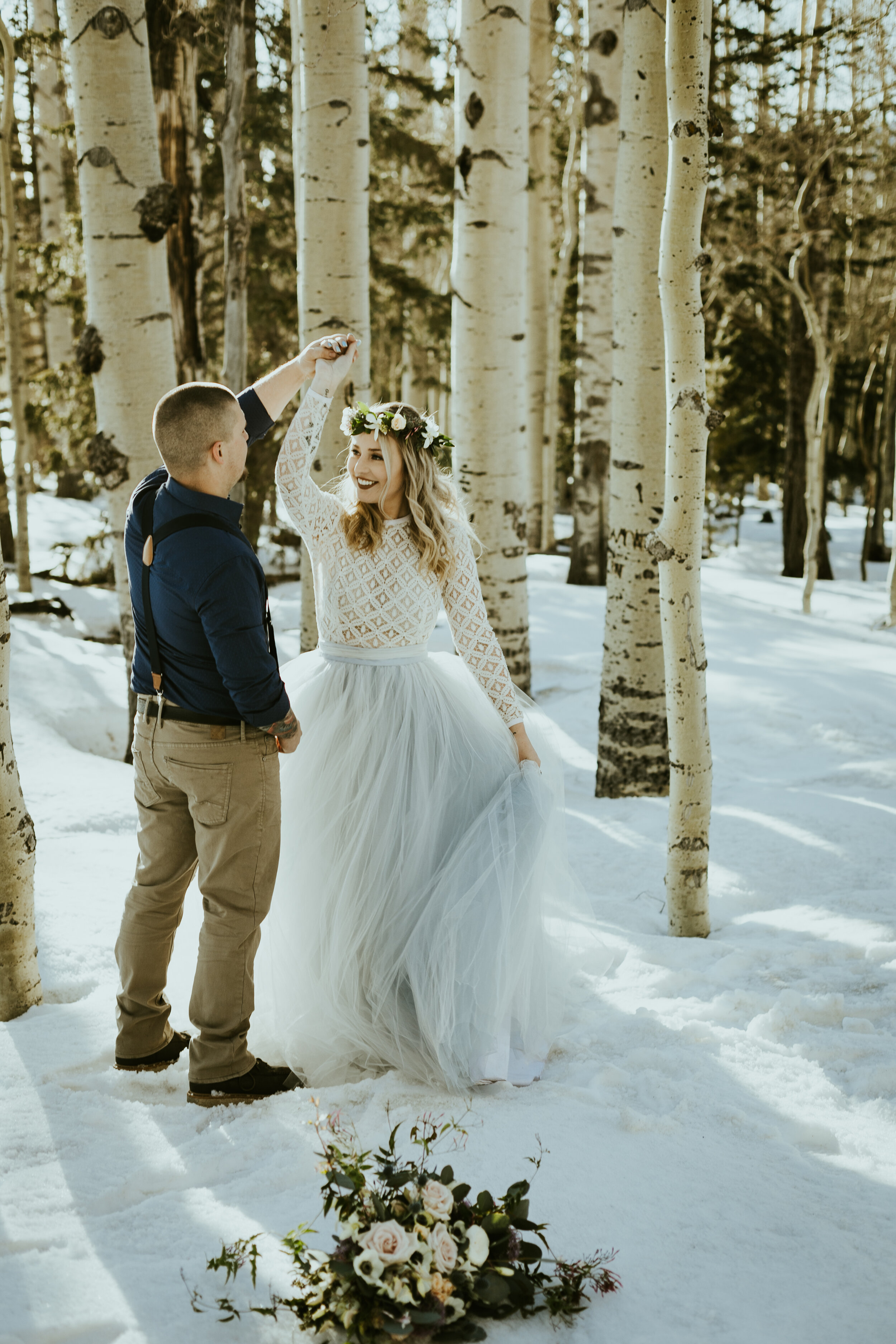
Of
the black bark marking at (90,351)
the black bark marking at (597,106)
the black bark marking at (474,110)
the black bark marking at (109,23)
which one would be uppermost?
the black bark marking at (597,106)

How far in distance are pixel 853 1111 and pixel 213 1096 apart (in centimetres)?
174

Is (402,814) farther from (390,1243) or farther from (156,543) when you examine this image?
(390,1243)

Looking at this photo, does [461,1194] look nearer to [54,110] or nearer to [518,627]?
[518,627]

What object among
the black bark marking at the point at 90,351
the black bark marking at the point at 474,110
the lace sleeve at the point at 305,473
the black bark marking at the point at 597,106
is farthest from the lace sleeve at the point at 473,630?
the black bark marking at the point at 597,106

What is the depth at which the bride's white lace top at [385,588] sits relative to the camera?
10.3 ft

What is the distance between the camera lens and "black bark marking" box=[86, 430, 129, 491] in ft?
16.6

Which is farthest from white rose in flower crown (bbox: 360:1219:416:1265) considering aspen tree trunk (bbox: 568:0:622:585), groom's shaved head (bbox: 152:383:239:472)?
aspen tree trunk (bbox: 568:0:622:585)

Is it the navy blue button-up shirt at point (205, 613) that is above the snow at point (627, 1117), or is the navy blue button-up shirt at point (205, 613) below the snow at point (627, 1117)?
above

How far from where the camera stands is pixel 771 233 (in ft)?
40.0

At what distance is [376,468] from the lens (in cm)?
310

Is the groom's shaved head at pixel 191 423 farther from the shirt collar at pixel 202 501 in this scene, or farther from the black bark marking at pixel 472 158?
the black bark marking at pixel 472 158

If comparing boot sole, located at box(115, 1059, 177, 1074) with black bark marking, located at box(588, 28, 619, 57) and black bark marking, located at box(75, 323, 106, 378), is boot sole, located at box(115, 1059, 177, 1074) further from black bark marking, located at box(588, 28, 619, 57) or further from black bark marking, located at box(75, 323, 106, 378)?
black bark marking, located at box(588, 28, 619, 57)

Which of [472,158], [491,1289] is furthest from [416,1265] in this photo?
[472,158]

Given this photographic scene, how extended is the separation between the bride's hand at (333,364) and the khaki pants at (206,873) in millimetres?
1160
